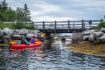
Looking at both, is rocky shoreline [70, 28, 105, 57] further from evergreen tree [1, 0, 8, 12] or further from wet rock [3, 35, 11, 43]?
evergreen tree [1, 0, 8, 12]

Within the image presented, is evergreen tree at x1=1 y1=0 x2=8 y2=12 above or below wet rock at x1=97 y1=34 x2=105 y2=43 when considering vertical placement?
above

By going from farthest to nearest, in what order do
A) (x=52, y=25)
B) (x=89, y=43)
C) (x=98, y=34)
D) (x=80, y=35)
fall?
(x=52, y=25)
(x=80, y=35)
(x=89, y=43)
(x=98, y=34)

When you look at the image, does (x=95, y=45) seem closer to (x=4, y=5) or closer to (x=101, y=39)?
(x=101, y=39)

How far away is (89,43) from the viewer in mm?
49562

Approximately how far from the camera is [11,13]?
10694 cm

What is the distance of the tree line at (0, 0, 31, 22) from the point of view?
9446 cm

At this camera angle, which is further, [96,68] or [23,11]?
[23,11]

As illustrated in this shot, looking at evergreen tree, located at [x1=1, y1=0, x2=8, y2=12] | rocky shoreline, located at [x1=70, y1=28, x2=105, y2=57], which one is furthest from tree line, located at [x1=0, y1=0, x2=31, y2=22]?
rocky shoreline, located at [x1=70, y1=28, x2=105, y2=57]

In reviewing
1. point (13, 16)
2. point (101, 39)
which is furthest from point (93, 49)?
point (13, 16)

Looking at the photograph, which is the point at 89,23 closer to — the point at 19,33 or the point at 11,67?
the point at 19,33

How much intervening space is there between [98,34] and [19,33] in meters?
25.2

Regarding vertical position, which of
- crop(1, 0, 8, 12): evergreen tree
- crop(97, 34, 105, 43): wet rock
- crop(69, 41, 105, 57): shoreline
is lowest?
crop(69, 41, 105, 57): shoreline

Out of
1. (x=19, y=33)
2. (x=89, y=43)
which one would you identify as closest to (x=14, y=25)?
(x=19, y=33)

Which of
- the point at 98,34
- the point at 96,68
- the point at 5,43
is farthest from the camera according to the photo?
the point at 5,43
